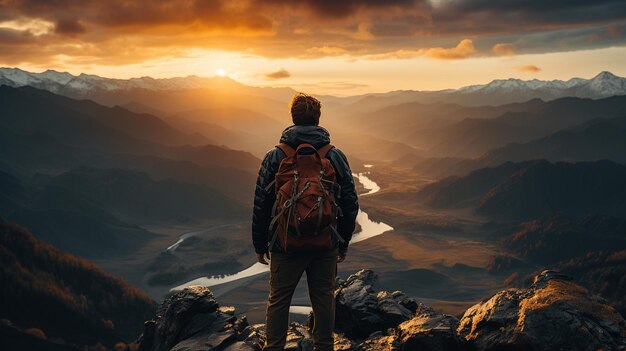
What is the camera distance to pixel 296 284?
11.0m

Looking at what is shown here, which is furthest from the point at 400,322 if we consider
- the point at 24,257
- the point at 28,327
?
the point at 24,257

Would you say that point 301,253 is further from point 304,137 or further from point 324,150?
Result: point 304,137

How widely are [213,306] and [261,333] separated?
263 cm

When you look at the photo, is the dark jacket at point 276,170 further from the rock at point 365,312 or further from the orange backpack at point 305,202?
the rock at point 365,312

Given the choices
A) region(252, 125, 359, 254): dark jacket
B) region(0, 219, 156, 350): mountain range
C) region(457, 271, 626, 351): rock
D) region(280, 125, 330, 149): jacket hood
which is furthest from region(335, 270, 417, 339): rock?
region(0, 219, 156, 350): mountain range

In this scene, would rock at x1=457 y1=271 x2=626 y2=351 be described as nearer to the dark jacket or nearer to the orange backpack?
the dark jacket

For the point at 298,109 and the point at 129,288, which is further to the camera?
the point at 129,288

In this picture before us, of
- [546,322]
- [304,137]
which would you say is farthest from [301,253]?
[546,322]

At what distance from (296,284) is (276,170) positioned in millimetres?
2641

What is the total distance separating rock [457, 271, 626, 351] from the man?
17.8 feet

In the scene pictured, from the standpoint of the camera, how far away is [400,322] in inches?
671

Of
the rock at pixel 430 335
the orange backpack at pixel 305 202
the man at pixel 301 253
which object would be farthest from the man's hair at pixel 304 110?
the rock at pixel 430 335

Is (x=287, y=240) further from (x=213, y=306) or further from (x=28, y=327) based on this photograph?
(x=28, y=327)

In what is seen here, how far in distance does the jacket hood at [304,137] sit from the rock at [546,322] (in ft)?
25.2
